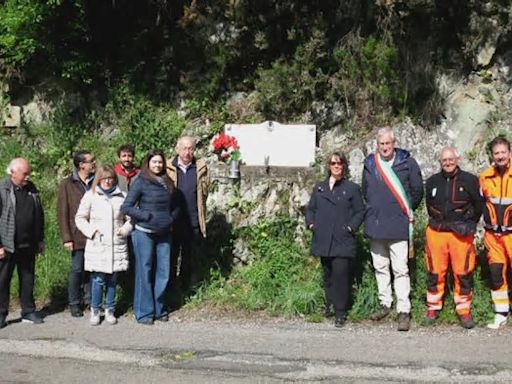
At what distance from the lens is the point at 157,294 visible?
284 inches

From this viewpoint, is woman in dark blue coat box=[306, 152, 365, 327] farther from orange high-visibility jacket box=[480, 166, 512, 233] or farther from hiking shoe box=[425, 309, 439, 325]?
orange high-visibility jacket box=[480, 166, 512, 233]

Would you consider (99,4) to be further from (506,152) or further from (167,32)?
(506,152)

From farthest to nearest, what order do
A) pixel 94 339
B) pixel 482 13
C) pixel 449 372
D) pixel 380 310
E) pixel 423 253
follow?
1. pixel 482 13
2. pixel 423 253
3. pixel 380 310
4. pixel 94 339
5. pixel 449 372

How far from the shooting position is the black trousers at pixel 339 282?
6.96 meters

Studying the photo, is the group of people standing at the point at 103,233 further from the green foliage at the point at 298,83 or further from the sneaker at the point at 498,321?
the sneaker at the point at 498,321

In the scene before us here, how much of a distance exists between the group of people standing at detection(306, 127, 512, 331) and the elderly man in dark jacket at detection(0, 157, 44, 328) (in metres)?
3.13

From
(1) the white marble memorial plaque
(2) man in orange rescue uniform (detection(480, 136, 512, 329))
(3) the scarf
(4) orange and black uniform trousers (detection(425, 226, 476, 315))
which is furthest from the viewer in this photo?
(1) the white marble memorial plaque

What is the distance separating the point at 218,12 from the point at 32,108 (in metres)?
3.62

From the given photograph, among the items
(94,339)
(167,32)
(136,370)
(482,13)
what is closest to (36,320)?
(94,339)

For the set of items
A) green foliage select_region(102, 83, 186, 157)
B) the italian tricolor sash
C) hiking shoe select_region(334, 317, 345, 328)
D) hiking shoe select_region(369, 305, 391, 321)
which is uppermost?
green foliage select_region(102, 83, 186, 157)

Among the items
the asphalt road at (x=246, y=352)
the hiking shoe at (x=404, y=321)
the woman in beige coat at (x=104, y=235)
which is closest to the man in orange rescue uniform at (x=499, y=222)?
the asphalt road at (x=246, y=352)

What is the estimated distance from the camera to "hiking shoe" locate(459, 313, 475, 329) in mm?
6742

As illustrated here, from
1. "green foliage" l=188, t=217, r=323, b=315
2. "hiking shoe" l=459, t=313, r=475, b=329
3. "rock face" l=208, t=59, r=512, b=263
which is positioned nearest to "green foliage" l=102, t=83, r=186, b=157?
"rock face" l=208, t=59, r=512, b=263

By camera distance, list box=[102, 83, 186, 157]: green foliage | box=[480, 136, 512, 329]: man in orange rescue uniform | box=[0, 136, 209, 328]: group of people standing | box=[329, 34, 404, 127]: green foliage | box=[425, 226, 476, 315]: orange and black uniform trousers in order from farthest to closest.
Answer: box=[102, 83, 186, 157]: green foliage
box=[329, 34, 404, 127]: green foliage
box=[0, 136, 209, 328]: group of people standing
box=[425, 226, 476, 315]: orange and black uniform trousers
box=[480, 136, 512, 329]: man in orange rescue uniform
